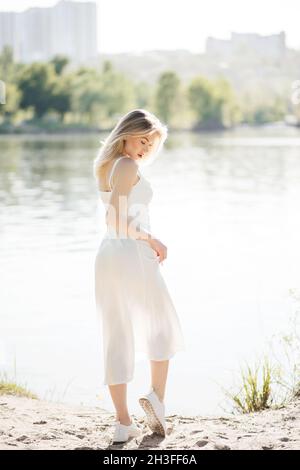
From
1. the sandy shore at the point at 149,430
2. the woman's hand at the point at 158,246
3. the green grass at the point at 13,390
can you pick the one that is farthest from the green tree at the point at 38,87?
the woman's hand at the point at 158,246

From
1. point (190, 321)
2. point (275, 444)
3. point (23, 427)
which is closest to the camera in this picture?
point (275, 444)

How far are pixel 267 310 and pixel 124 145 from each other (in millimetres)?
5294

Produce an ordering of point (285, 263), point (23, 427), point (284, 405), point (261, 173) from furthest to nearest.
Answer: point (261, 173), point (285, 263), point (284, 405), point (23, 427)

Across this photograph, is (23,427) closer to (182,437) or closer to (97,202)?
(182,437)

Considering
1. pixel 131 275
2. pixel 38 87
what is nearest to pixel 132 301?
pixel 131 275

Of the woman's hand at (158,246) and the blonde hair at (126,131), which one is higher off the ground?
the blonde hair at (126,131)

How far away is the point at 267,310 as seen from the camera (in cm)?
887

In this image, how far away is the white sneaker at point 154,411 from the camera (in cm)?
398

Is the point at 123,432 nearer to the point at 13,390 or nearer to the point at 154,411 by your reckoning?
the point at 154,411

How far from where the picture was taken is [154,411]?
13.2ft

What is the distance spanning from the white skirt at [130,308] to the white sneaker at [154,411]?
0.47ft

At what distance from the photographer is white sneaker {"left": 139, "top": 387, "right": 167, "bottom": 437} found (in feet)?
13.1

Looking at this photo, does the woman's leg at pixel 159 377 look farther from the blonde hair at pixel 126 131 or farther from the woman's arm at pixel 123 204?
the blonde hair at pixel 126 131

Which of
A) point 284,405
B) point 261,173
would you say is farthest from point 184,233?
point 261,173
